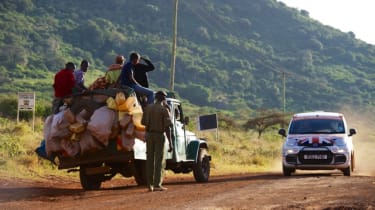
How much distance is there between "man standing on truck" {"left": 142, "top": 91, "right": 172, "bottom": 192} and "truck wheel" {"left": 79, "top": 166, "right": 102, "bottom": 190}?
6.16 ft

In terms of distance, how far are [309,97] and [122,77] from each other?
99016 millimetres

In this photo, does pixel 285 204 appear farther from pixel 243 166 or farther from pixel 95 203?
pixel 243 166

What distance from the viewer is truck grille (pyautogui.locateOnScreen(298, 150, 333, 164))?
2300 cm

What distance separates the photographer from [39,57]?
111812mm

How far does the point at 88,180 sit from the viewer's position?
61.7 feet

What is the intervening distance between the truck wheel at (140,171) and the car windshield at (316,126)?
6842 mm

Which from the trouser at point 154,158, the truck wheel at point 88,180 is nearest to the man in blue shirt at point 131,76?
the trouser at point 154,158

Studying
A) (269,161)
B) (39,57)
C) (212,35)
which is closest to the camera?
(269,161)

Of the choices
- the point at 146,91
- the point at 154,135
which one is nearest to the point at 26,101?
the point at 146,91

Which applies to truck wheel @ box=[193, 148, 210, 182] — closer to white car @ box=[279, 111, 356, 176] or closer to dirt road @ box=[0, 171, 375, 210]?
dirt road @ box=[0, 171, 375, 210]

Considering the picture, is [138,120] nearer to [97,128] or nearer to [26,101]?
[97,128]

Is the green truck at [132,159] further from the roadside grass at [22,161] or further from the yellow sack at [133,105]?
the roadside grass at [22,161]

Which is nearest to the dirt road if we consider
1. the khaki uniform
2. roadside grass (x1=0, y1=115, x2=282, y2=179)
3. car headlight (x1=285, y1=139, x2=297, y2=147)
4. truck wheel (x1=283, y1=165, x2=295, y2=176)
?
the khaki uniform

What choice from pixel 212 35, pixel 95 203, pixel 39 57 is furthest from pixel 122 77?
pixel 212 35
